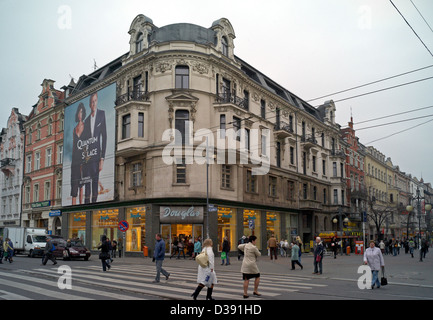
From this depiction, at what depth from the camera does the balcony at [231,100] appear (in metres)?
34.2

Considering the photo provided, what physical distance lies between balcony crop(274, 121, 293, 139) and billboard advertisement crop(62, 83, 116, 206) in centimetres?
1632

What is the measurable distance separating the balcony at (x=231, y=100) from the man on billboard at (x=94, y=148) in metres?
10.7

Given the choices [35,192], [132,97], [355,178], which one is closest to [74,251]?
[132,97]

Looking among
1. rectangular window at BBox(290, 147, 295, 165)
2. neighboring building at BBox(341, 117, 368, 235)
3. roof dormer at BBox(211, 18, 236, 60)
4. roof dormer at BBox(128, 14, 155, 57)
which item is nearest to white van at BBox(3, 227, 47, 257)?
roof dormer at BBox(128, 14, 155, 57)

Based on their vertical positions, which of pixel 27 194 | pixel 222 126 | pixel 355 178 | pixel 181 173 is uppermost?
pixel 222 126

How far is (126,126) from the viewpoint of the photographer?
113ft

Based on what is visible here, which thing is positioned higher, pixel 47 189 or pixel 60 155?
pixel 60 155

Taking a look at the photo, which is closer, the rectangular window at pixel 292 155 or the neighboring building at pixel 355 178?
the rectangular window at pixel 292 155

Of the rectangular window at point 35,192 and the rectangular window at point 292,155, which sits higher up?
the rectangular window at point 292,155

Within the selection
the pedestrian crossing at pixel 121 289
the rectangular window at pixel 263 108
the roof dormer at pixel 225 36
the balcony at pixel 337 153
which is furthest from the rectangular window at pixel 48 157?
the balcony at pixel 337 153

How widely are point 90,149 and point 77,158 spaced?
282 cm

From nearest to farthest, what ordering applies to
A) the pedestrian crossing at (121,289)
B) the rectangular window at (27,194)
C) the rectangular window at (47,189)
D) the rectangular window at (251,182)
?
the pedestrian crossing at (121,289)
the rectangular window at (251,182)
the rectangular window at (47,189)
the rectangular window at (27,194)

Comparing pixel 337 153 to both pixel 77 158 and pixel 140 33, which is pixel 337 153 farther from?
pixel 77 158

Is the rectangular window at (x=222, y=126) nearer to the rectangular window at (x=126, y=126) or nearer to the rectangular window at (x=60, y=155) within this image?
the rectangular window at (x=126, y=126)
